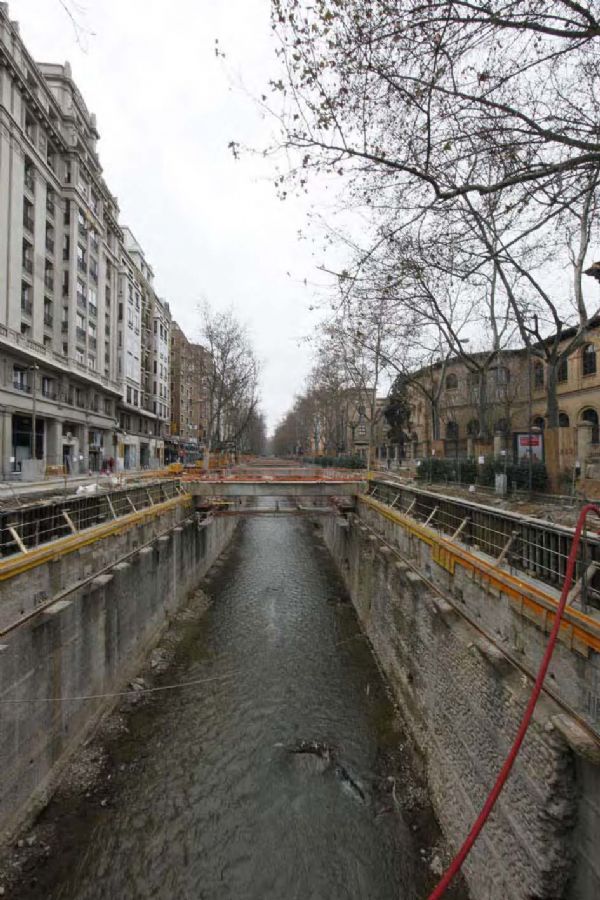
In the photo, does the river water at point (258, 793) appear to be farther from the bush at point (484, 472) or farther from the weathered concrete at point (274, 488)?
the bush at point (484, 472)

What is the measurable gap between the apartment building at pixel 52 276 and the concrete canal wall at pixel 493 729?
22.4 m

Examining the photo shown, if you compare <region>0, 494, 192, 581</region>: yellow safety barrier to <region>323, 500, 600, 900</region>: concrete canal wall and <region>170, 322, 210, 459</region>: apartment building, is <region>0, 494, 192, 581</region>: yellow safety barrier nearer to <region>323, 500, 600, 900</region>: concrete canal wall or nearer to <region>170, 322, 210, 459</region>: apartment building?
<region>323, 500, 600, 900</region>: concrete canal wall

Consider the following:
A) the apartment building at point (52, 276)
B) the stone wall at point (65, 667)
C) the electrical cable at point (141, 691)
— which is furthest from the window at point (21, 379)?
the electrical cable at point (141, 691)

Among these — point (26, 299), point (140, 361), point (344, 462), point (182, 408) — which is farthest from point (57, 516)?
point (182, 408)

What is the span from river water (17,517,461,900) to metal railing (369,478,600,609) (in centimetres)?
470

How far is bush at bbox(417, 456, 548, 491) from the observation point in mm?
16938

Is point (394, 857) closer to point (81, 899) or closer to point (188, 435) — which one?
point (81, 899)

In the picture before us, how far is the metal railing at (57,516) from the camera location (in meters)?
8.20

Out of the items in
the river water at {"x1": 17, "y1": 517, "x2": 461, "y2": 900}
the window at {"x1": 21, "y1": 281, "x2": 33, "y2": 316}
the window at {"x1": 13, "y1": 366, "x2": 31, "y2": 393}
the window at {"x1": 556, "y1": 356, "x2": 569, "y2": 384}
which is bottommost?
the river water at {"x1": 17, "y1": 517, "x2": 461, "y2": 900}

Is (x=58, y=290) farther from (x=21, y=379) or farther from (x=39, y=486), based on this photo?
(x=39, y=486)

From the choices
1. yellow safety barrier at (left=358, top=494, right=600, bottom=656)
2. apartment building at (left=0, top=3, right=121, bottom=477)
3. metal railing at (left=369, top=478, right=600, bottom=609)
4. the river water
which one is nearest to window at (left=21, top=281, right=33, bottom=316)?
apartment building at (left=0, top=3, right=121, bottom=477)

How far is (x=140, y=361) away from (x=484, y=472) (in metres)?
43.0

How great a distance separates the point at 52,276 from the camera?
33.4 metres

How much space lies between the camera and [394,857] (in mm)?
7039
